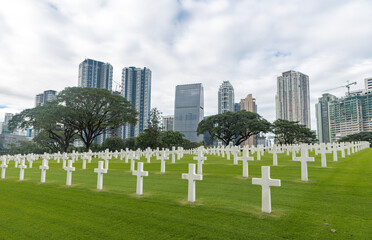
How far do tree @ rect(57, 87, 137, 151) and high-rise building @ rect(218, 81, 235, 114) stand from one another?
382 ft

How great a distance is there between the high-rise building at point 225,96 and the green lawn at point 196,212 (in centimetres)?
14102

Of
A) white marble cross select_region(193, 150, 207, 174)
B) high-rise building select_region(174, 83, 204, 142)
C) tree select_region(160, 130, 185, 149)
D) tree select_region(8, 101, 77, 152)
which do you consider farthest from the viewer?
high-rise building select_region(174, 83, 204, 142)

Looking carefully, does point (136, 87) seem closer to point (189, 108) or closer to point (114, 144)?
point (189, 108)

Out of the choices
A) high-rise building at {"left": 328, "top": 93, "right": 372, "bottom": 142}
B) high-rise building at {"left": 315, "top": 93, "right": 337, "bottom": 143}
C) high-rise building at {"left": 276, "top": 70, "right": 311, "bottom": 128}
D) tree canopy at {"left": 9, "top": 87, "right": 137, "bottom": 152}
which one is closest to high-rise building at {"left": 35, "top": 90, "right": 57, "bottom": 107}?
tree canopy at {"left": 9, "top": 87, "right": 137, "bottom": 152}

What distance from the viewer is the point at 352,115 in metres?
94.8

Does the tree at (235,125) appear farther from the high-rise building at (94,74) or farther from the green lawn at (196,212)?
the high-rise building at (94,74)

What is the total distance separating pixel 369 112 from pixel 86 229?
Answer: 11040 centimetres

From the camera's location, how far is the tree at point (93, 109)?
31.5 m

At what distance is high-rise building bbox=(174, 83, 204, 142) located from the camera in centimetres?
13864

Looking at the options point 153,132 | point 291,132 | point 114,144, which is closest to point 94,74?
point 114,144

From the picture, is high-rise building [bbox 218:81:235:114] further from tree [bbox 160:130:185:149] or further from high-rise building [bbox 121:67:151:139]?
tree [bbox 160:130:185:149]

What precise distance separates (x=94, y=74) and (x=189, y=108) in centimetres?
5995

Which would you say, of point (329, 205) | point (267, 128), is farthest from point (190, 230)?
point (267, 128)

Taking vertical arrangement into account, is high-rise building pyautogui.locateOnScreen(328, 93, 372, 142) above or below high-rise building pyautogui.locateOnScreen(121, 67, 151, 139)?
below
